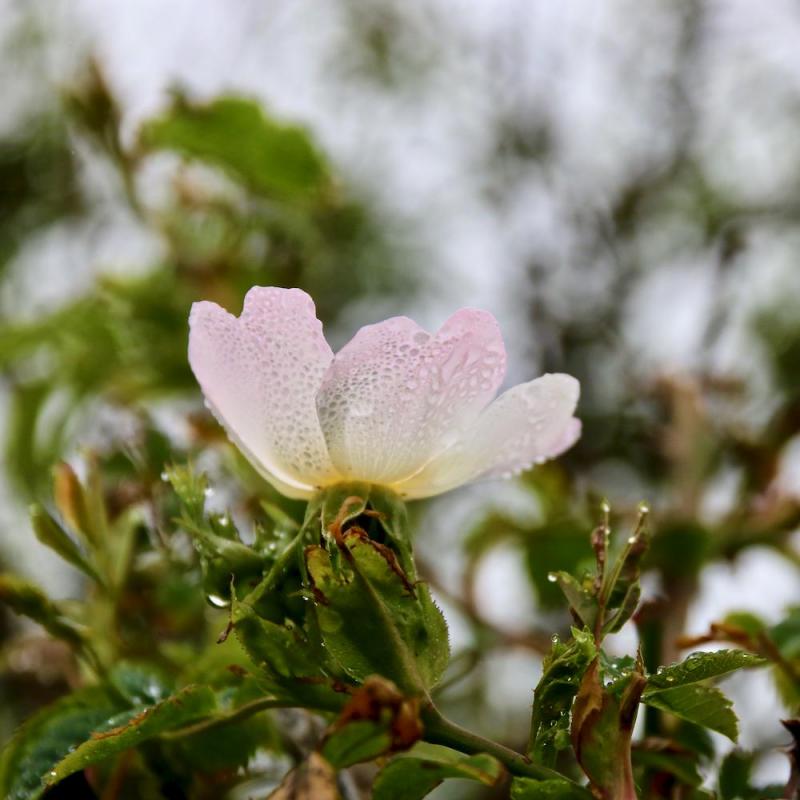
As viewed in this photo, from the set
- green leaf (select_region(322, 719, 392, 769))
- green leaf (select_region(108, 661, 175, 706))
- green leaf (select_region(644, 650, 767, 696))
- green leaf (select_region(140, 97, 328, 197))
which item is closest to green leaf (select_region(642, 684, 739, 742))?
green leaf (select_region(644, 650, 767, 696))

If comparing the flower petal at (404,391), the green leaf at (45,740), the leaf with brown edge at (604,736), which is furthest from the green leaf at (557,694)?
the green leaf at (45,740)

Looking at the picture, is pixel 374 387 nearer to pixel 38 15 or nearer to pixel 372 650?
pixel 372 650

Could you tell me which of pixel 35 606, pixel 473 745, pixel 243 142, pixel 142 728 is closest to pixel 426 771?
pixel 473 745

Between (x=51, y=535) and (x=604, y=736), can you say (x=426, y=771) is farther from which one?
(x=51, y=535)

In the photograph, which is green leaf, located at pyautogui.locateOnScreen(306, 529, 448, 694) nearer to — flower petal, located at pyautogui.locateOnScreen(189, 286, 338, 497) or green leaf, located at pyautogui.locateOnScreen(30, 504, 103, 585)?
flower petal, located at pyautogui.locateOnScreen(189, 286, 338, 497)

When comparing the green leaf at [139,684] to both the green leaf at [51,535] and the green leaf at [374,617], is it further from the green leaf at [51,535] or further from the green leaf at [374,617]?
the green leaf at [374,617]
